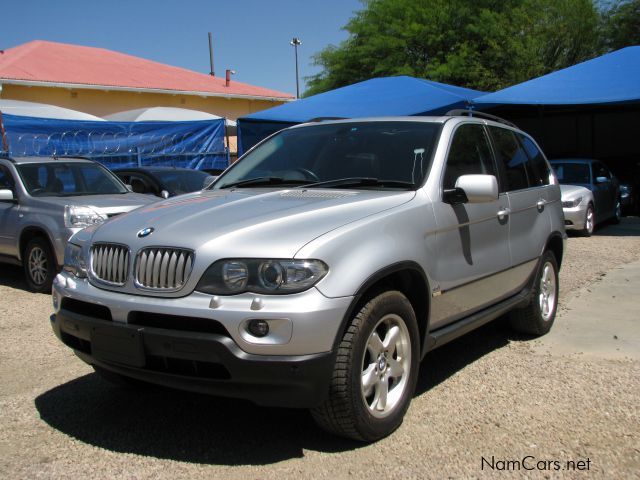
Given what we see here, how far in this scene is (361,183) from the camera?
410 cm

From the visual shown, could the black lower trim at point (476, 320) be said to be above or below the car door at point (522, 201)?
below

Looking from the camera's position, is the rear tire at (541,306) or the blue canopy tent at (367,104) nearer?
the rear tire at (541,306)

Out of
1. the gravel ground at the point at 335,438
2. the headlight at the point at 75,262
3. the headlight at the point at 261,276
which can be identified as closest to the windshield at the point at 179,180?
the gravel ground at the point at 335,438

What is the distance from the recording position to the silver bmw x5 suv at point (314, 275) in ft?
9.84

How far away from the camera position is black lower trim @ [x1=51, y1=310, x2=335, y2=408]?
2955 millimetres

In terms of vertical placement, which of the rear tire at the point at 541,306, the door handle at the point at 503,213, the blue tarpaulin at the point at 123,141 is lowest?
the rear tire at the point at 541,306

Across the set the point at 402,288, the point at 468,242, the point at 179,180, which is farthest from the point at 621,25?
the point at 402,288

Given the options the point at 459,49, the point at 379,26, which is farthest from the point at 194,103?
the point at 459,49

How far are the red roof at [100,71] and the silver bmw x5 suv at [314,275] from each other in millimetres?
20444

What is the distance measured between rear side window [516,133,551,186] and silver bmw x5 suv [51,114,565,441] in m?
0.91

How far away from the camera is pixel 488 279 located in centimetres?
445

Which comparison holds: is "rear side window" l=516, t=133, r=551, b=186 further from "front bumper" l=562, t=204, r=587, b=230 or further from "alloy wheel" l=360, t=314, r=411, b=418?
"front bumper" l=562, t=204, r=587, b=230

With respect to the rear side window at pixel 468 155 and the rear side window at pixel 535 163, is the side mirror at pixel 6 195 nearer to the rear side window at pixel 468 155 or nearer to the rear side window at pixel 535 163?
the rear side window at pixel 468 155

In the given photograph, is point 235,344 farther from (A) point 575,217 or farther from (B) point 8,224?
(A) point 575,217
